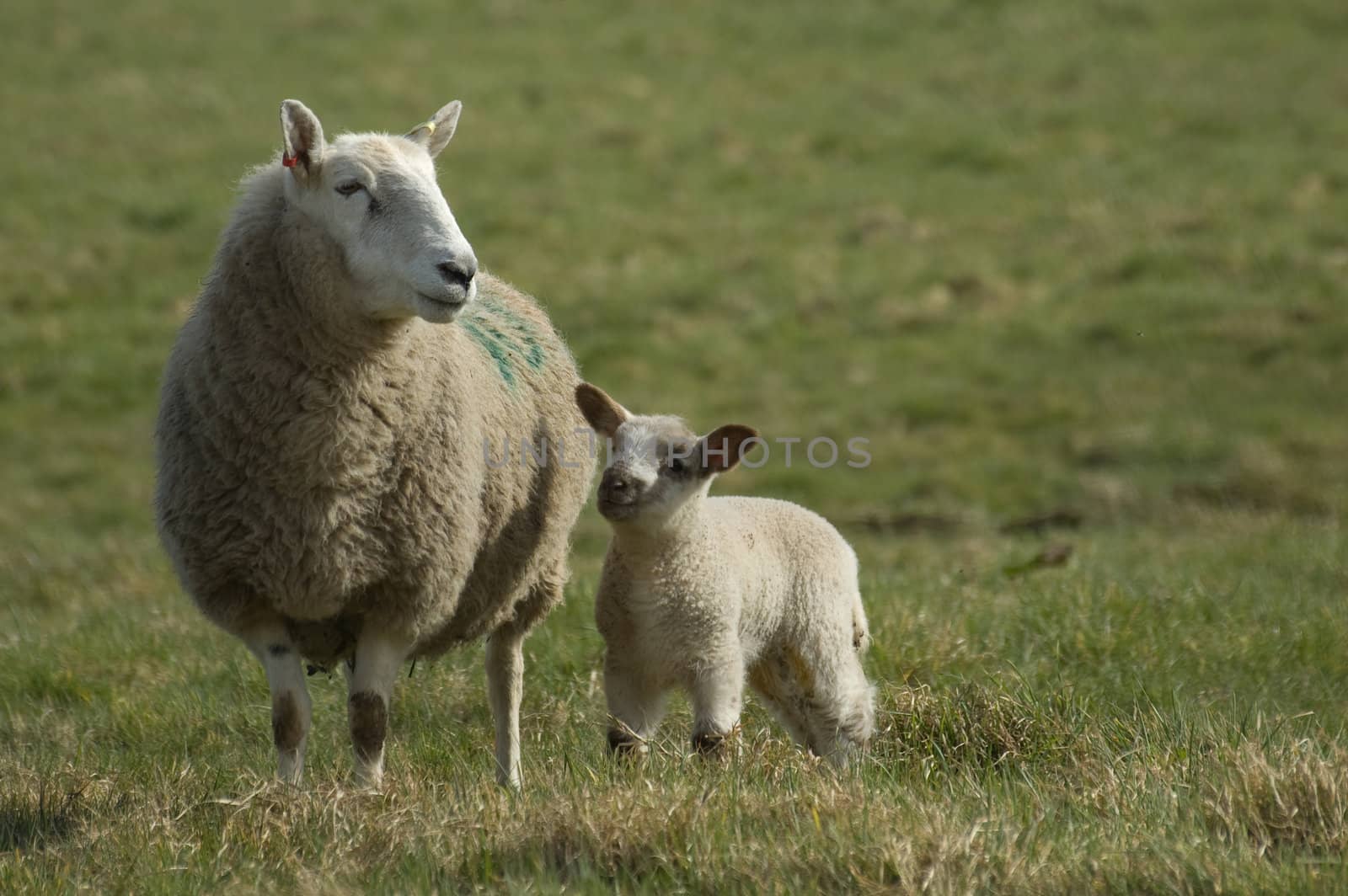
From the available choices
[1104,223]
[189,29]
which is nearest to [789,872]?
[1104,223]

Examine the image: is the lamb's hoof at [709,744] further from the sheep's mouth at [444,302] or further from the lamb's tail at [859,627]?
the sheep's mouth at [444,302]

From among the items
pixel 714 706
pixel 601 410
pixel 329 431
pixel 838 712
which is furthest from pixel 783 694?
pixel 329 431

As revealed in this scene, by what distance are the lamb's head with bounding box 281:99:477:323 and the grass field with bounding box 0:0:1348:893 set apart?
1.34m

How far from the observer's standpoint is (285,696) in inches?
187

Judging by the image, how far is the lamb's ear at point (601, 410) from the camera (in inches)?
192

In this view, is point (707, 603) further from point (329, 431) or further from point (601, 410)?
Answer: point (329, 431)

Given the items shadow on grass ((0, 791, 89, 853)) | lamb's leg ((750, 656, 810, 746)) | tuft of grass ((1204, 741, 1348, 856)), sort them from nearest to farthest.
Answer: tuft of grass ((1204, 741, 1348, 856))
shadow on grass ((0, 791, 89, 853))
lamb's leg ((750, 656, 810, 746))

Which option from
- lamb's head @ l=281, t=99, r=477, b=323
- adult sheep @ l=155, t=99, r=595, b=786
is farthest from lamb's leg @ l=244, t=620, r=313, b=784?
lamb's head @ l=281, t=99, r=477, b=323

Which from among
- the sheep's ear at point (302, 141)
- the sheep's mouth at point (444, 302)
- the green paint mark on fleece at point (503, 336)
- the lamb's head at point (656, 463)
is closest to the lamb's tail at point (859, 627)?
the lamb's head at point (656, 463)

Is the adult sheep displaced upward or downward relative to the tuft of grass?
upward

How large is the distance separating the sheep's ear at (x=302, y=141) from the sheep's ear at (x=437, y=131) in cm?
40

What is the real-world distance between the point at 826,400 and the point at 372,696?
28.3 feet

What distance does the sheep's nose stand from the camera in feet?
15.0

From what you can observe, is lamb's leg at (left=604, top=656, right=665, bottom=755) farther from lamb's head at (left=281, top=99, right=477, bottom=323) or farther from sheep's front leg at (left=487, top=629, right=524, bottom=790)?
lamb's head at (left=281, top=99, right=477, bottom=323)
